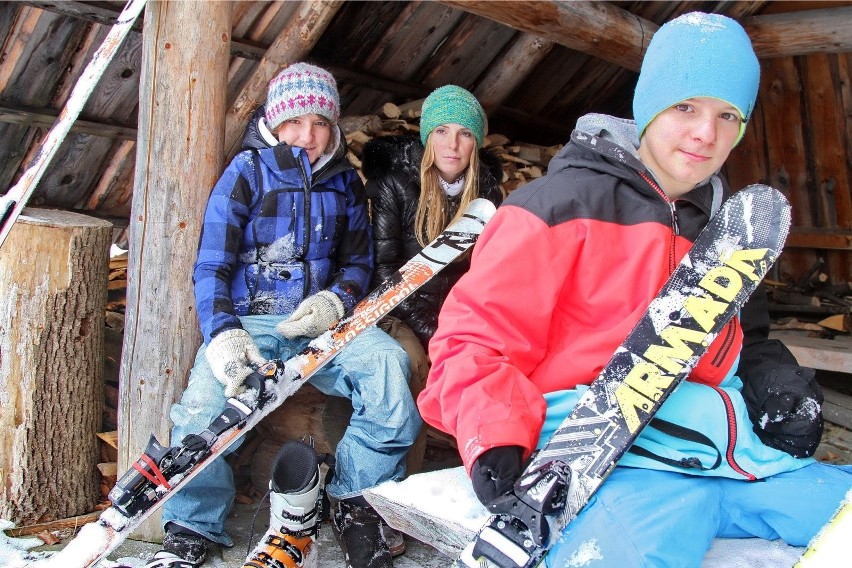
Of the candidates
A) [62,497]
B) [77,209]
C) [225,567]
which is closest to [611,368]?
[225,567]

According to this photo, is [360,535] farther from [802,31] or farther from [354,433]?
[802,31]

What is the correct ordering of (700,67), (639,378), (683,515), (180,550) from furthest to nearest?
(180,550), (700,67), (639,378), (683,515)

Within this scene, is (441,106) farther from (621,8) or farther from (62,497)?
(62,497)

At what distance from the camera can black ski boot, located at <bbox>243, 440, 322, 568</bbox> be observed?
2580 millimetres

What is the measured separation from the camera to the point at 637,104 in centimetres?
194

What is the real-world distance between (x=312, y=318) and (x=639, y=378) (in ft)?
5.44

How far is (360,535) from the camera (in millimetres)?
2809

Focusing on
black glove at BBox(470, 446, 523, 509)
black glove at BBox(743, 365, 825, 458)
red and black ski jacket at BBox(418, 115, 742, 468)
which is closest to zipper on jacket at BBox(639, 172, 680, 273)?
red and black ski jacket at BBox(418, 115, 742, 468)

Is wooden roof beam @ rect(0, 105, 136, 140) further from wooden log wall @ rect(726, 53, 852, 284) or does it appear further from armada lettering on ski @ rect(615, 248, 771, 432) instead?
wooden log wall @ rect(726, 53, 852, 284)

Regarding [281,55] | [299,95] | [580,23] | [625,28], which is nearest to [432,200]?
[299,95]

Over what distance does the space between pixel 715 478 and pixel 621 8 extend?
357 centimetres

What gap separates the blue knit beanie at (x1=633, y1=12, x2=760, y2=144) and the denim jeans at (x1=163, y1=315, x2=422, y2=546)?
4.81ft

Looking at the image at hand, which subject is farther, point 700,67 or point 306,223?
point 306,223

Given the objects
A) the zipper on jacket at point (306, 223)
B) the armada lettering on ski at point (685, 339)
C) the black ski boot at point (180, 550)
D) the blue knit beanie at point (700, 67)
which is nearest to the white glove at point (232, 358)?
the zipper on jacket at point (306, 223)
